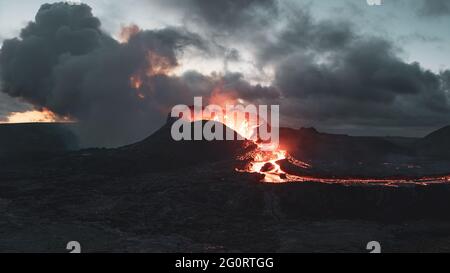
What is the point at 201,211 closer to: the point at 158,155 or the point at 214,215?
the point at 214,215

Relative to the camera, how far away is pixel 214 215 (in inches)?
3770

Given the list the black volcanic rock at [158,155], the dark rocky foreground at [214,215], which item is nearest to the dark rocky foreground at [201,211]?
the dark rocky foreground at [214,215]

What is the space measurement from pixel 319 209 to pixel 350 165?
69.7 metres

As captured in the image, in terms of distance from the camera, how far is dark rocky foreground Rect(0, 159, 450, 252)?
76812mm

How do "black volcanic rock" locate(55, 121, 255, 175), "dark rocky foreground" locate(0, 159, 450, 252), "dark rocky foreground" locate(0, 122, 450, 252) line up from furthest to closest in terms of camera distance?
"black volcanic rock" locate(55, 121, 255, 175)
"dark rocky foreground" locate(0, 122, 450, 252)
"dark rocky foreground" locate(0, 159, 450, 252)

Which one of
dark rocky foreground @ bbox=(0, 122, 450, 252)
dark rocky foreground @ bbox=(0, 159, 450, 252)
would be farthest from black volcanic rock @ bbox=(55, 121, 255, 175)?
dark rocky foreground @ bbox=(0, 159, 450, 252)

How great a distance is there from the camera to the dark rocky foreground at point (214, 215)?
7681 centimetres

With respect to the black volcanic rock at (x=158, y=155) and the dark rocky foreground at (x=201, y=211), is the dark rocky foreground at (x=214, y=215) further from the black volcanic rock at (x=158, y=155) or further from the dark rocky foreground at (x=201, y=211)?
the black volcanic rock at (x=158, y=155)

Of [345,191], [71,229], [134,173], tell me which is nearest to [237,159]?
[134,173]

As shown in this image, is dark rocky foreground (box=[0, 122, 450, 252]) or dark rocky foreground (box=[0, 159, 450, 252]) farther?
dark rocky foreground (box=[0, 122, 450, 252])

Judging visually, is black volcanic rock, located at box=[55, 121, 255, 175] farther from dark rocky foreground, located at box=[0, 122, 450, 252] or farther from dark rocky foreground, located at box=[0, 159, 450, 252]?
dark rocky foreground, located at box=[0, 159, 450, 252]

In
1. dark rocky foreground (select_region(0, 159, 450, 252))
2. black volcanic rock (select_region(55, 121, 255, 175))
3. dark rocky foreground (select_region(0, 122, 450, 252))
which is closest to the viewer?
dark rocky foreground (select_region(0, 159, 450, 252))

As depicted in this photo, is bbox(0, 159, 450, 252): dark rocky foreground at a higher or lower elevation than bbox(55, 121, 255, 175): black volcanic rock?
lower

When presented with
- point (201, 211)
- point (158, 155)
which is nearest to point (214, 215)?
point (201, 211)
